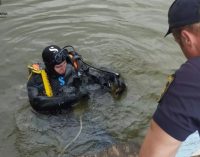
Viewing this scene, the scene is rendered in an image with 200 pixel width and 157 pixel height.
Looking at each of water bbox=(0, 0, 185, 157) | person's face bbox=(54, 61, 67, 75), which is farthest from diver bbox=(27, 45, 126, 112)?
water bbox=(0, 0, 185, 157)

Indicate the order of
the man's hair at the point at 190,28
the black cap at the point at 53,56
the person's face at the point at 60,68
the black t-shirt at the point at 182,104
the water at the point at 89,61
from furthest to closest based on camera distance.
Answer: the person's face at the point at 60,68 < the black cap at the point at 53,56 < the water at the point at 89,61 < the man's hair at the point at 190,28 < the black t-shirt at the point at 182,104

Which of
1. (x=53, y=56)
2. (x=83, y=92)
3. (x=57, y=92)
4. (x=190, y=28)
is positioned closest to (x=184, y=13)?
(x=190, y=28)

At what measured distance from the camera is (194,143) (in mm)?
2533

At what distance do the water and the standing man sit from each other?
2.83m

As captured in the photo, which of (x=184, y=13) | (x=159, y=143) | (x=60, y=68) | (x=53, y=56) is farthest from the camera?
(x=60, y=68)

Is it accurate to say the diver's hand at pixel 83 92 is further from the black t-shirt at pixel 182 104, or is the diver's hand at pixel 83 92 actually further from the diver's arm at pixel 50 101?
the black t-shirt at pixel 182 104

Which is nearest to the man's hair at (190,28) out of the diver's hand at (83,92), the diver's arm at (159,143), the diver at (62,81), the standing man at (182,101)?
the standing man at (182,101)

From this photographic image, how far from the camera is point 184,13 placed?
2.14m

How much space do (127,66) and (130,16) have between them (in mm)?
2483

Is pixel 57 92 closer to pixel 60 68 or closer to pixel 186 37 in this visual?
pixel 60 68

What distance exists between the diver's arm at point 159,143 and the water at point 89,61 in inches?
109

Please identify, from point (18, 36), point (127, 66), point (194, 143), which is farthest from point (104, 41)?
point (194, 143)

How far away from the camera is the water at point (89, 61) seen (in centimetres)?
596

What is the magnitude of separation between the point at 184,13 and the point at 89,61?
235 inches
